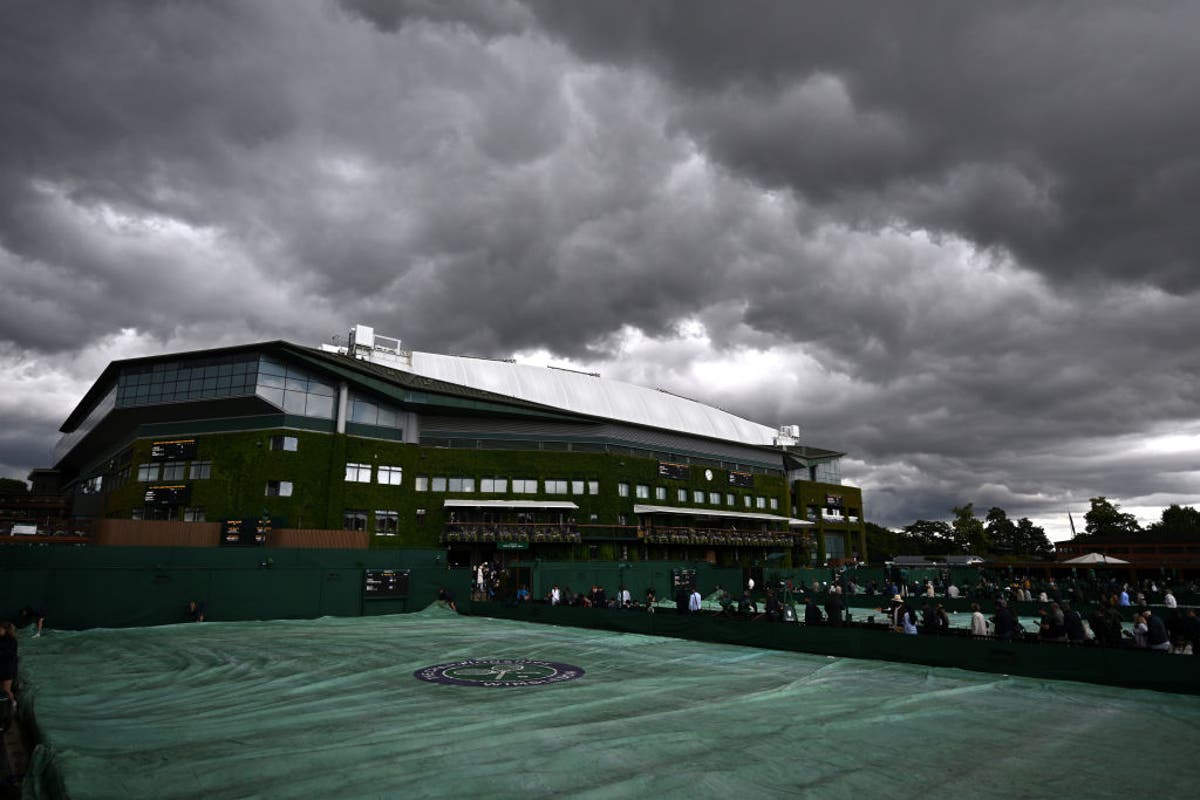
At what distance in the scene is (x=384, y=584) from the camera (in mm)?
36250

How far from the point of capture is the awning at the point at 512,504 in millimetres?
58656

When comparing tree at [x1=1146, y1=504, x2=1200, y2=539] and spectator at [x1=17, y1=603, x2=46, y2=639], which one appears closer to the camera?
spectator at [x1=17, y1=603, x2=46, y2=639]

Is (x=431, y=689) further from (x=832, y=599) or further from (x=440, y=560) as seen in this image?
(x=440, y=560)

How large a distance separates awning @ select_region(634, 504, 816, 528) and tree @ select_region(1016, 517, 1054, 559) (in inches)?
2933

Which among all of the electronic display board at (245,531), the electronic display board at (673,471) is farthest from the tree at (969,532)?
the electronic display board at (245,531)

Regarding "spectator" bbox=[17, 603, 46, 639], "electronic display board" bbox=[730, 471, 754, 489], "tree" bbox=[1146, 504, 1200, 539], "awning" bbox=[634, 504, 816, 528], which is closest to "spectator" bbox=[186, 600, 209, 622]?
"spectator" bbox=[17, 603, 46, 639]

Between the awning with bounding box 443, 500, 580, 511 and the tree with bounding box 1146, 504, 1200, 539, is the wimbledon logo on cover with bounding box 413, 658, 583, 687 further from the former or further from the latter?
the tree with bounding box 1146, 504, 1200, 539

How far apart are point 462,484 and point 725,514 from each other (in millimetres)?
30766

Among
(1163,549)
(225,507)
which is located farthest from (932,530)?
(225,507)

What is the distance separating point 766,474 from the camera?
8706 cm

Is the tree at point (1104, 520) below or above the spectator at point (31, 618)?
above

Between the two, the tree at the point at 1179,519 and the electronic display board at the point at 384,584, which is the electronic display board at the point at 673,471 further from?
the tree at the point at 1179,519

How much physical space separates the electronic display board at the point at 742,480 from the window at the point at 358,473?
4235 cm

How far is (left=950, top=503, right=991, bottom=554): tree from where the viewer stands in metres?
120
